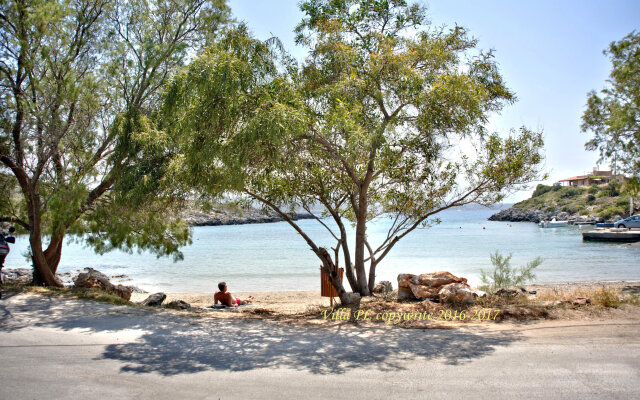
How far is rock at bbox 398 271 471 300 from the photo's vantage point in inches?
411

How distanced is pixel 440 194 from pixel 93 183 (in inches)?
350

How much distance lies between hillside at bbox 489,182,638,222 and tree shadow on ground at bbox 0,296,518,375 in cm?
6717

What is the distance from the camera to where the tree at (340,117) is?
8.05m

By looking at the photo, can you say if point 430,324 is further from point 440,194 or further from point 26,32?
point 26,32

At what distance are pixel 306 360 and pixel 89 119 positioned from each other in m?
8.15

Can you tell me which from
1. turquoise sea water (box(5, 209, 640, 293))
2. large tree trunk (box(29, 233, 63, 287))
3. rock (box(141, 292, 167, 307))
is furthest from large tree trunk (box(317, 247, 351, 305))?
turquoise sea water (box(5, 209, 640, 293))

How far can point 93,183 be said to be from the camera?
11539 millimetres

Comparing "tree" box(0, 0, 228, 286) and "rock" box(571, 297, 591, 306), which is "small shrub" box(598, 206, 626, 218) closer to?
"rock" box(571, 297, 591, 306)

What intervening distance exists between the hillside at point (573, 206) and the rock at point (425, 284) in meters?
63.4

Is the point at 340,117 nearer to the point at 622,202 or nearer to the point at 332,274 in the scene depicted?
the point at 332,274

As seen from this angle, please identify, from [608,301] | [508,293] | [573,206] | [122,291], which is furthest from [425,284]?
[573,206]

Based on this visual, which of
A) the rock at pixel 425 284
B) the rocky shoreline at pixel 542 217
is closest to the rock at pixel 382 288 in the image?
the rock at pixel 425 284

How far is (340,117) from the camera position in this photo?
8109 mm

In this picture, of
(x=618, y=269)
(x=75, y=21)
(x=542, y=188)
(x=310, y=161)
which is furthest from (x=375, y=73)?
(x=542, y=188)
